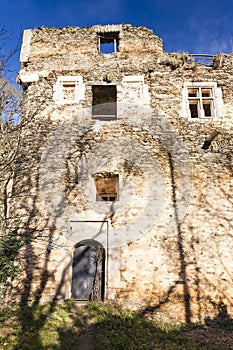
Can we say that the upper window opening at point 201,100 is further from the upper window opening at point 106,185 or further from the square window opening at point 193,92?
the upper window opening at point 106,185

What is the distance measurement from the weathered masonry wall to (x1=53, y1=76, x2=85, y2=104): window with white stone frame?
0.12ft

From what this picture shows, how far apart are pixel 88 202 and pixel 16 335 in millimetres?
3989

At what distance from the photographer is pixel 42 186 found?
9867mm

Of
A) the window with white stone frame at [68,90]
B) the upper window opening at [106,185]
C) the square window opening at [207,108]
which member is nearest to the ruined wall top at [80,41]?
the window with white stone frame at [68,90]

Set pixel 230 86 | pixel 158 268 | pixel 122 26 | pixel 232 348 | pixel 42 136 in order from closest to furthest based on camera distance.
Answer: pixel 232 348 < pixel 158 268 < pixel 42 136 < pixel 230 86 < pixel 122 26

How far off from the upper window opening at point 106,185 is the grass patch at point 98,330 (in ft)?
11.6

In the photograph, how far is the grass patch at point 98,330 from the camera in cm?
627

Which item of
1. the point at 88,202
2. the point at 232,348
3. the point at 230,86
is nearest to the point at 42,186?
the point at 88,202

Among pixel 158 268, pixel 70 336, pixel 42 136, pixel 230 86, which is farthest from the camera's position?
pixel 230 86

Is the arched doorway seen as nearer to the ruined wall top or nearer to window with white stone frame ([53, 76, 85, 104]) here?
window with white stone frame ([53, 76, 85, 104])

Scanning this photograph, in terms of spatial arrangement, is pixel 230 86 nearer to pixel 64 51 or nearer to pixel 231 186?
pixel 231 186

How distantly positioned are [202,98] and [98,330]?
7836mm

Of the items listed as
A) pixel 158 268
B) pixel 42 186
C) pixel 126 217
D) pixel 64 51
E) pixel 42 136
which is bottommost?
pixel 158 268

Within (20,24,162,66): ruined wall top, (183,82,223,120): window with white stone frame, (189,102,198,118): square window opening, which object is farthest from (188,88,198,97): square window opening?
(20,24,162,66): ruined wall top
